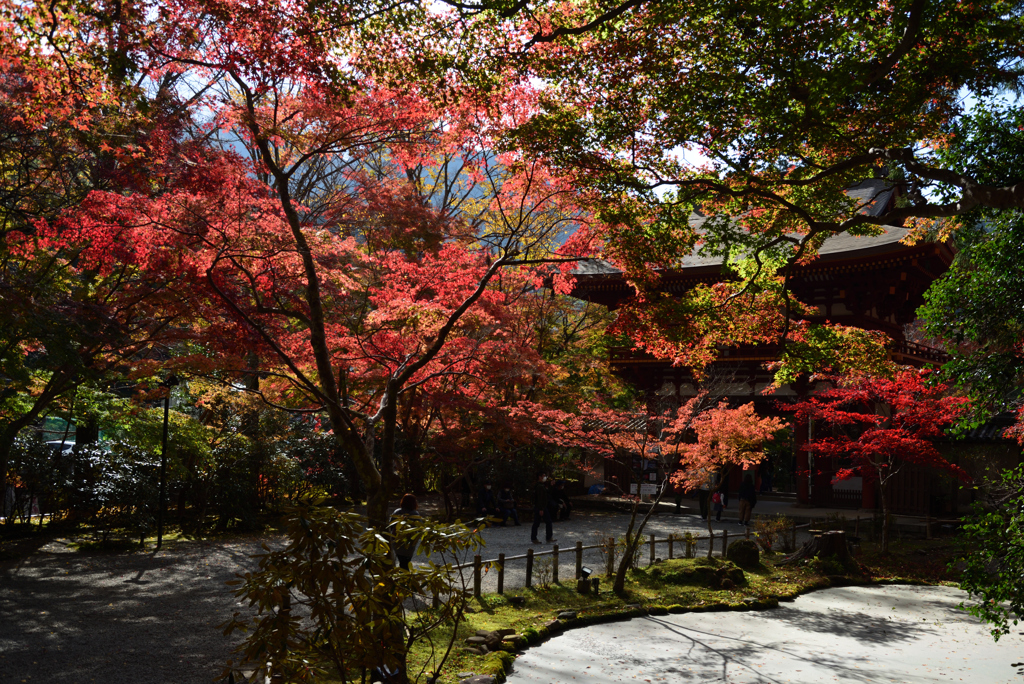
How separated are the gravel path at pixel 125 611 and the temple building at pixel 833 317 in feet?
24.9

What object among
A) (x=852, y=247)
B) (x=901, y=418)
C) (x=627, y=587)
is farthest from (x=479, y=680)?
(x=852, y=247)

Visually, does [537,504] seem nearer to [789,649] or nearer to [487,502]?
[487,502]

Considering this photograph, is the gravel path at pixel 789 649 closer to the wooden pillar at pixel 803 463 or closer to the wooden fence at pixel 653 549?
the wooden fence at pixel 653 549

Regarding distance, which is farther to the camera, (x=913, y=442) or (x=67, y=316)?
(x=913, y=442)

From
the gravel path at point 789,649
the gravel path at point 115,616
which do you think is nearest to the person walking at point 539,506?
the gravel path at point 789,649

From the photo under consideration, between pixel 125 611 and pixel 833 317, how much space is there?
16.3 meters

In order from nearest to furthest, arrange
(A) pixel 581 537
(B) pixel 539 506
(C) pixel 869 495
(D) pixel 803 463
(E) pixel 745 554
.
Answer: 1. (E) pixel 745 554
2. (B) pixel 539 506
3. (A) pixel 581 537
4. (C) pixel 869 495
5. (D) pixel 803 463

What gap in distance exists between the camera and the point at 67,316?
7.52 m

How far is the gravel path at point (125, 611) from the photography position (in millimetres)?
5926

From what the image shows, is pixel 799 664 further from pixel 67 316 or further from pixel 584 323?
pixel 584 323

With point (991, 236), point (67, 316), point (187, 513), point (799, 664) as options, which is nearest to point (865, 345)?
point (991, 236)

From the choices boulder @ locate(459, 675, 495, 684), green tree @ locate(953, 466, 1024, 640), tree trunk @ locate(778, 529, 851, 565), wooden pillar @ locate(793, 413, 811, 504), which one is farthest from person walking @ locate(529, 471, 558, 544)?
green tree @ locate(953, 466, 1024, 640)

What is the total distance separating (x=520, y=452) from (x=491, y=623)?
9.65 metres

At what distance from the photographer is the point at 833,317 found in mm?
17750
